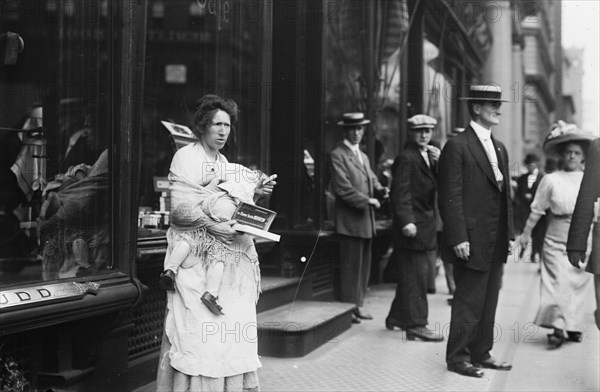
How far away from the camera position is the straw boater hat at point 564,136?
8.13 metres

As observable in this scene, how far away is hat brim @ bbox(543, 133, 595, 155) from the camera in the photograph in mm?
8125

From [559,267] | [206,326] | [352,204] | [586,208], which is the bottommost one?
[559,267]

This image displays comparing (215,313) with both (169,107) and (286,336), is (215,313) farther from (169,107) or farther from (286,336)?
(169,107)

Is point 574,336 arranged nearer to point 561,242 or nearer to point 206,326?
point 561,242

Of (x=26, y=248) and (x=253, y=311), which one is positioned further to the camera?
(x=26, y=248)

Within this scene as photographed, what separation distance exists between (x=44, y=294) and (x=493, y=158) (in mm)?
3858

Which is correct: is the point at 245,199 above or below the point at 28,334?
above

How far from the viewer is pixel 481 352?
22.9 feet

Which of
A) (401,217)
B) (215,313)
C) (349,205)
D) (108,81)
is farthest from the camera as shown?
(349,205)

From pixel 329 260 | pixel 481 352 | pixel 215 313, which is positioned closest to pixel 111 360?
pixel 215 313

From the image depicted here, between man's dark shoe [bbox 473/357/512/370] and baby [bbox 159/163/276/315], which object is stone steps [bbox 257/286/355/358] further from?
baby [bbox 159/163/276/315]

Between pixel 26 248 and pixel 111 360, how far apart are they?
1198mm

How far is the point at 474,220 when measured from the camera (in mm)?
6770

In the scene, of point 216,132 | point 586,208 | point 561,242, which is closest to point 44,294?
point 216,132
